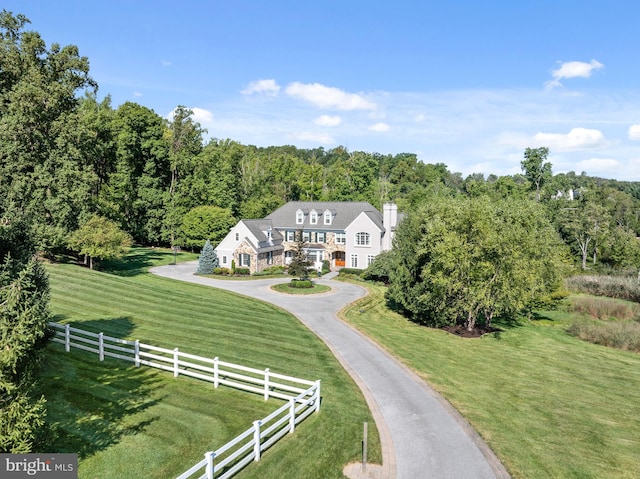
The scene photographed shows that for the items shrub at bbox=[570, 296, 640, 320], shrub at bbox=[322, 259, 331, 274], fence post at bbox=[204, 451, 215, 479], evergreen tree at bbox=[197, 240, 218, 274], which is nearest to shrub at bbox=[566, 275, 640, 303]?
shrub at bbox=[570, 296, 640, 320]

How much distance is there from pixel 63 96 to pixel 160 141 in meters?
21.5

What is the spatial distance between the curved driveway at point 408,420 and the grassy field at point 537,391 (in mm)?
759

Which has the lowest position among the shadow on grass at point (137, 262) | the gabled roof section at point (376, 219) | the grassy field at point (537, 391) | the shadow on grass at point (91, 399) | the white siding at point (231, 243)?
the grassy field at point (537, 391)

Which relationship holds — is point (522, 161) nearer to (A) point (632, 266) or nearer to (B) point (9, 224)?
(A) point (632, 266)

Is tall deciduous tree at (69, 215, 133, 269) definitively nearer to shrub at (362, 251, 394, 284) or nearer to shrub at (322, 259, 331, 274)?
shrub at (322, 259, 331, 274)

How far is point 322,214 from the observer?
195 feet

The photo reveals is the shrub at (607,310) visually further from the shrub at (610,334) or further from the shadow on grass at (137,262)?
the shadow on grass at (137,262)

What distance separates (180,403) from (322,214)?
45608mm

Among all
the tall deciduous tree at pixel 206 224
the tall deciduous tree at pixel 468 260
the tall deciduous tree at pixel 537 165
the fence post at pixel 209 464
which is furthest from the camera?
the tall deciduous tree at pixel 537 165

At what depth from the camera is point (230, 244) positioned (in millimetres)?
52688

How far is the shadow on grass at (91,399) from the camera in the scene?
12422mm

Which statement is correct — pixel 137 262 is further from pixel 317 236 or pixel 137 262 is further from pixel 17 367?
pixel 17 367

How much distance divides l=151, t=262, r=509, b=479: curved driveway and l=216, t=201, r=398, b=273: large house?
81.0 feet

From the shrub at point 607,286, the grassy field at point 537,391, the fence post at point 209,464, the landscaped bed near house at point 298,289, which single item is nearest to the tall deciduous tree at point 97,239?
the landscaped bed near house at point 298,289
